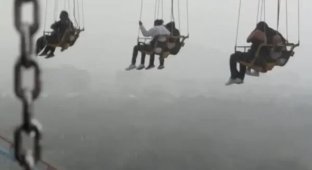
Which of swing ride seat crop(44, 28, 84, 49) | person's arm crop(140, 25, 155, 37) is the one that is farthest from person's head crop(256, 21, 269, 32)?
swing ride seat crop(44, 28, 84, 49)

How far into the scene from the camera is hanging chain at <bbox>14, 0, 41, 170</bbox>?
116cm

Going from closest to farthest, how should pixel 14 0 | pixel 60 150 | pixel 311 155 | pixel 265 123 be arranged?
pixel 14 0
pixel 60 150
pixel 311 155
pixel 265 123

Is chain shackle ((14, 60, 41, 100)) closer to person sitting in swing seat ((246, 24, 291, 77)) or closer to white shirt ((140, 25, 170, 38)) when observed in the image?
person sitting in swing seat ((246, 24, 291, 77))

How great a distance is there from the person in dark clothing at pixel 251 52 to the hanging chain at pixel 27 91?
6.77 m

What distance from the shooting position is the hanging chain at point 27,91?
1.16 metres

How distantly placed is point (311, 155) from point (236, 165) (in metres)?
5.95

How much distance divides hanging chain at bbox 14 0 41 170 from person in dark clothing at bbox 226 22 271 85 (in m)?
6.77

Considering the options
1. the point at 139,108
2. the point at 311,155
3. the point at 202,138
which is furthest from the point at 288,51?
the point at 139,108

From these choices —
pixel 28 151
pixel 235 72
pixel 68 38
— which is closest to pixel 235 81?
pixel 235 72

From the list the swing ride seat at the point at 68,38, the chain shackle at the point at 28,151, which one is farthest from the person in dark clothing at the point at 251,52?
the chain shackle at the point at 28,151

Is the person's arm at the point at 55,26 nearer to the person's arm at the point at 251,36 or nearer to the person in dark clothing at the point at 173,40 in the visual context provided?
the person in dark clothing at the point at 173,40

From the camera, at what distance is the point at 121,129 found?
53094 millimetres

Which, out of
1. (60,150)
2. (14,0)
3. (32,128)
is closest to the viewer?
(14,0)

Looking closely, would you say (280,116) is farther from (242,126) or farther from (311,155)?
(311,155)
